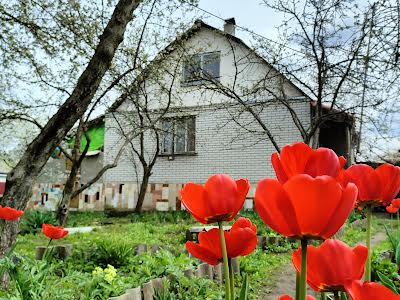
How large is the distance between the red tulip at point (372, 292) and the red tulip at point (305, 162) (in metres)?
0.18

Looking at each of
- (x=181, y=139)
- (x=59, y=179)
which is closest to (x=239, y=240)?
(x=181, y=139)

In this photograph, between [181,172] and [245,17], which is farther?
[181,172]

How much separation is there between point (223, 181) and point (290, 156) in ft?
0.46

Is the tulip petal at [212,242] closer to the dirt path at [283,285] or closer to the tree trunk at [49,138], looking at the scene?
the tree trunk at [49,138]

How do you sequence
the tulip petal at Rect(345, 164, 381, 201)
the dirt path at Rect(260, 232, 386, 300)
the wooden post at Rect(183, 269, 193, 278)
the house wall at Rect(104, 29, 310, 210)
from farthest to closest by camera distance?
the house wall at Rect(104, 29, 310, 210)
the dirt path at Rect(260, 232, 386, 300)
the wooden post at Rect(183, 269, 193, 278)
the tulip petal at Rect(345, 164, 381, 201)

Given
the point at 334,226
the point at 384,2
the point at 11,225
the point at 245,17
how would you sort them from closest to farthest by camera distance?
the point at 334,226 < the point at 11,225 < the point at 384,2 < the point at 245,17

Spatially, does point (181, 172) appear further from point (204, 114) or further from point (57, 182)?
point (57, 182)

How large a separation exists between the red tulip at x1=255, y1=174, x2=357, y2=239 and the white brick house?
40.7ft

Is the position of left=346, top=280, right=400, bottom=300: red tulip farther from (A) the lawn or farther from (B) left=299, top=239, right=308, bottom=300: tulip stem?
(A) the lawn

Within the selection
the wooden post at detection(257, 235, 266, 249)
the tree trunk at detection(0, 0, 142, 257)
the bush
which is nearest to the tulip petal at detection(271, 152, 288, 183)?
the tree trunk at detection(0, 0, 142, 257)

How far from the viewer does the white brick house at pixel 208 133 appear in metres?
13.4

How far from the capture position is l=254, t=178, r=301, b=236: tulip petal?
1.62 ft

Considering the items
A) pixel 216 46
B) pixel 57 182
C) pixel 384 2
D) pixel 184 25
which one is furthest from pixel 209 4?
pixel 57 182

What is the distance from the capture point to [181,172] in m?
14.9
